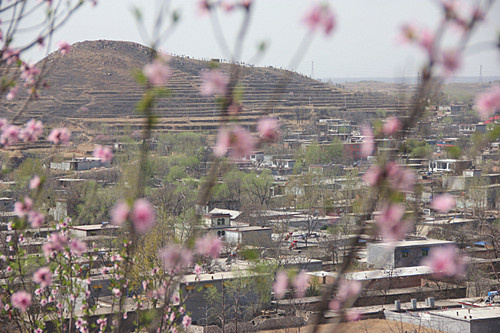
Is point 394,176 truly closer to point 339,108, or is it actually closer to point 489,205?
point 489,205

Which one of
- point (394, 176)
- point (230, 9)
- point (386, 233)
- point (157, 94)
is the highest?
point (230, 9)

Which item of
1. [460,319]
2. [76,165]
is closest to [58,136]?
[460,319]

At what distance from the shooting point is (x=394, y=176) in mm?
1399

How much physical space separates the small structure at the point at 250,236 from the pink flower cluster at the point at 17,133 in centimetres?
1368

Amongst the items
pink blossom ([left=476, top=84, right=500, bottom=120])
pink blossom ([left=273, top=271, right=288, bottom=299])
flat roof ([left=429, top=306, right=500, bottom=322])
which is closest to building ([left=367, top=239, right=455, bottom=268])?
pink blossom ([left=273, top=271, right=288, bottom=299])

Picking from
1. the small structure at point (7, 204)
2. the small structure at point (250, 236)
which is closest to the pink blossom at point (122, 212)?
the small structure at point (250, 236)

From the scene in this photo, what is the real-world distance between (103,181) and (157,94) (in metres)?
26.0

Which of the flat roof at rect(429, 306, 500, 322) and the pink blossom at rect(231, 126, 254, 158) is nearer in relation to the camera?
the pink blossom at rect(231, 126, 254, 158)

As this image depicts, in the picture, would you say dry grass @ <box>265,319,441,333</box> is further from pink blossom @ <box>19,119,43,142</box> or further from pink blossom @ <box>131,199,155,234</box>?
pink blossom @ <box>131,199,155,234</box>

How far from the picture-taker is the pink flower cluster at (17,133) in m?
2.64

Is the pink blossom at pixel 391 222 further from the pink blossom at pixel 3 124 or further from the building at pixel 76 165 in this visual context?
the building at pixel 76 165

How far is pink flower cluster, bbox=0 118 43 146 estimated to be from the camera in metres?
2.64

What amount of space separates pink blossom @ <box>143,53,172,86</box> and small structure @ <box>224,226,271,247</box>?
48.6 feet

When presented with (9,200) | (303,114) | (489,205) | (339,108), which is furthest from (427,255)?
(339,108)
